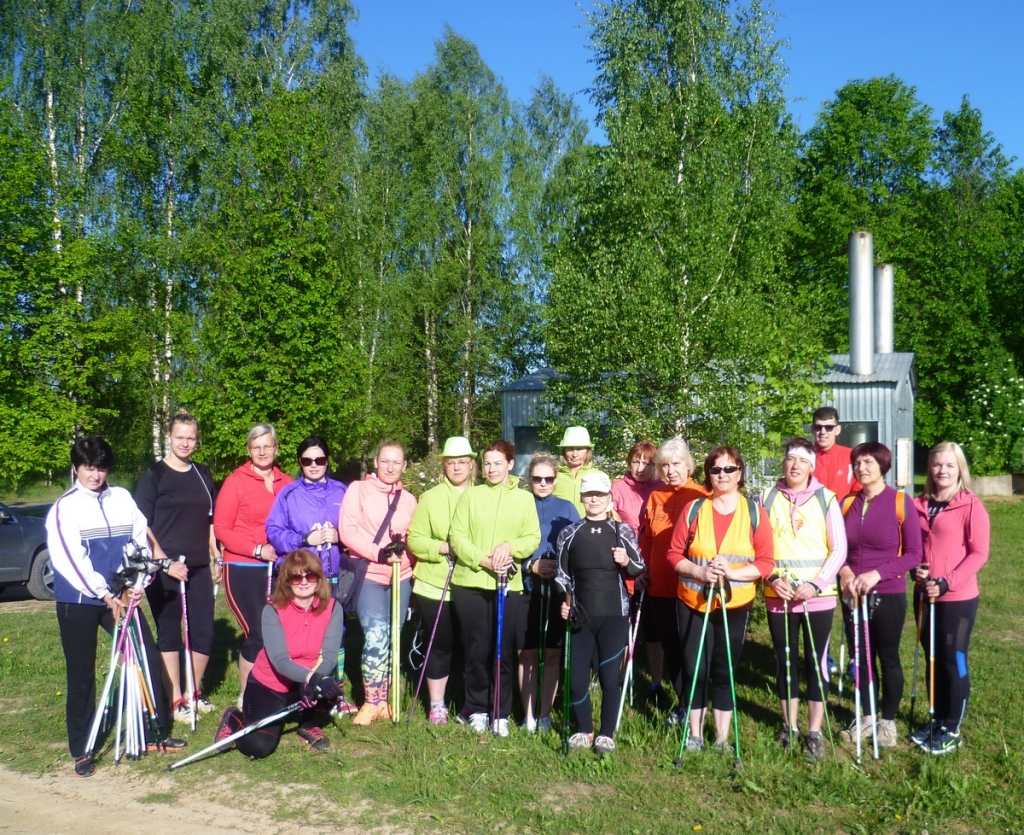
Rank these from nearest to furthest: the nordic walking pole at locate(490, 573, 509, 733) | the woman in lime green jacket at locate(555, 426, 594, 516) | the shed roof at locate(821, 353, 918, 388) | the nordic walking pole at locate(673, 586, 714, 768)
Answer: the nordic walking pole at locate(673, 586, 714, 768)
the nordic walking pole at locate(490, 573, 509, 733)
the woman in lime green jacket at locate(555, 426, 594, 516)
the shed roof at locate(821, 353, 918, 388)

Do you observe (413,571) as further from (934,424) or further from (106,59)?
(934,424)

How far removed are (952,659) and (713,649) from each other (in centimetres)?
137

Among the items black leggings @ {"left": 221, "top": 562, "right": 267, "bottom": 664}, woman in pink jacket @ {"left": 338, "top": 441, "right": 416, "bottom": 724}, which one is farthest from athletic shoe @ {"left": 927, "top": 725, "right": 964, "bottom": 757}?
black leggings @ {"left": 221, "top": 562, "right": 267, "bottom": 664}

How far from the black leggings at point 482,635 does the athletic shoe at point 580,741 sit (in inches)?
22.0

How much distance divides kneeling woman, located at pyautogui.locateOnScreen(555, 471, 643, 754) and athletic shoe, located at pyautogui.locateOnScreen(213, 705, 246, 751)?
199 centimetres

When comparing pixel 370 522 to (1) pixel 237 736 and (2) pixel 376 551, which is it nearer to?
(2) pixel 376 551

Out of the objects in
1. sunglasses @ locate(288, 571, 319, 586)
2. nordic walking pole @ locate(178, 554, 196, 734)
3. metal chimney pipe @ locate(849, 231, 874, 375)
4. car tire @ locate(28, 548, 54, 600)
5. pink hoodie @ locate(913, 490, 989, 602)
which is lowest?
car tire @ locate(28, 548, 54, 600)

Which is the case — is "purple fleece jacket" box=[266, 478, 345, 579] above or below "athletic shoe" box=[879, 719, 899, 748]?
above

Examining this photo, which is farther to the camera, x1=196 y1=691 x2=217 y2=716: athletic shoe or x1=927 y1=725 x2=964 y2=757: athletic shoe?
x1=196 y1=691 x2=217 y2=716: athletic shoe

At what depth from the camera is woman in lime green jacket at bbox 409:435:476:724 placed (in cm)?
582

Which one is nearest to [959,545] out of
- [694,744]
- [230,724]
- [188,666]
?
[694,744]

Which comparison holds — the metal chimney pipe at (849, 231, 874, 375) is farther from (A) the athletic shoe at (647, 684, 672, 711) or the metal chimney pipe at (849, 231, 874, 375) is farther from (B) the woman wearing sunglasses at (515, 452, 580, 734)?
(B) the woman wearing sunglasses at (515, 452, 580, 734)

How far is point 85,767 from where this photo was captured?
5109 millimetres

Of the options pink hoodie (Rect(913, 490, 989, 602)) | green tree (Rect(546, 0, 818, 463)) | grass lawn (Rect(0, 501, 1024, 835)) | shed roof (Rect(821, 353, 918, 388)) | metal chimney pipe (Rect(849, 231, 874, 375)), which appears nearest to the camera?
grass lawn (Rect(0, 501, 1024, 835))
